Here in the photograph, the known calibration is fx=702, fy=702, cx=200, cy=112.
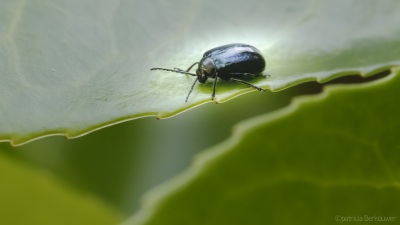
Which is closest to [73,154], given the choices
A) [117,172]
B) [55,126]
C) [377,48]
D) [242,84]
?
[117,172]

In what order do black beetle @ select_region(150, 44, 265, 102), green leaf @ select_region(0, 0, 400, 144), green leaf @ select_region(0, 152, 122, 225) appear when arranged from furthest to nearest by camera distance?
green leaf @ select_region(0, 152, 122, 225) → black beetle @ select_region(150, 44, 265, 102) → green leaf @ select_region(0, 0, 400, 144)

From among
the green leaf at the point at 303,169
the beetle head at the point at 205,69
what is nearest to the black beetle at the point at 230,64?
the beetle head at the point at 205,69

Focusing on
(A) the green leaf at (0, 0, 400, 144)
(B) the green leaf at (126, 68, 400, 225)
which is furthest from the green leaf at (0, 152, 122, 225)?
(B) the green leaf at (126, 68, 400, 225)

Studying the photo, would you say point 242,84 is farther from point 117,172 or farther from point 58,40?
point 117,172

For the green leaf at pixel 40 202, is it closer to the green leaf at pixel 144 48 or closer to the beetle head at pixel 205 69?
the beetle head at pixel 205 69

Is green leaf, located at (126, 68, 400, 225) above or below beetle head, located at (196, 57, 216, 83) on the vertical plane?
below

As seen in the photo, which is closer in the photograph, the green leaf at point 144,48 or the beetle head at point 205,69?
the green leaf at point 144,48

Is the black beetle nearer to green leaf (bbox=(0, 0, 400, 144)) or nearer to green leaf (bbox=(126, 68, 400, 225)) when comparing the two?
green leaf (bbox=(0, 0, 400, 144))

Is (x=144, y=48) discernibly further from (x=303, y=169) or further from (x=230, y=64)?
(x=230, y=64)
